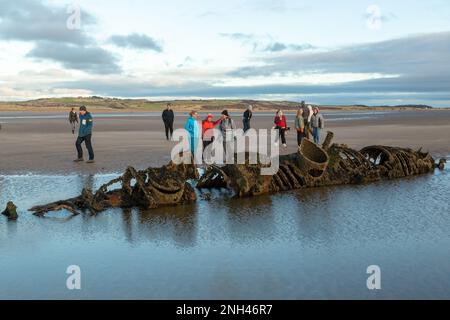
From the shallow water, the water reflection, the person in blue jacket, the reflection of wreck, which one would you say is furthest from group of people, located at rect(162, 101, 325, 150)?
the water reflection

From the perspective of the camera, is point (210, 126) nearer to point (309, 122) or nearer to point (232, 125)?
point (232, 125)

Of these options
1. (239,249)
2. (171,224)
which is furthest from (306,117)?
(239,249)

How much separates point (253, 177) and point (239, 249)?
4011mm

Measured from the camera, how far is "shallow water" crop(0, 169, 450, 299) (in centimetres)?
536

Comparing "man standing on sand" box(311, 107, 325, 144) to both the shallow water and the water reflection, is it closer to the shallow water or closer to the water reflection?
the shallow water

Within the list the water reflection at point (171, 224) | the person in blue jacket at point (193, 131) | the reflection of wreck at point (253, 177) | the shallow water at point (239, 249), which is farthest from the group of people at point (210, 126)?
the water reflection at point (171, 224)

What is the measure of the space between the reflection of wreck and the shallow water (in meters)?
0.35

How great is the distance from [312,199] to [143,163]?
23.4ft

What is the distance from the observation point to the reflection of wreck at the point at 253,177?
945cm

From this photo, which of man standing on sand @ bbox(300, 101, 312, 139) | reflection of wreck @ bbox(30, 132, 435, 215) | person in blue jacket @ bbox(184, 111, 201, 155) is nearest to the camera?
reflection of wreck @ bbox(30, 132, 435, 215)

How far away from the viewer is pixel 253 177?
10648mm

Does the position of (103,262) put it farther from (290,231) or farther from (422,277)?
(422,277)

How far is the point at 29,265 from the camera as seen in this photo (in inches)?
243
